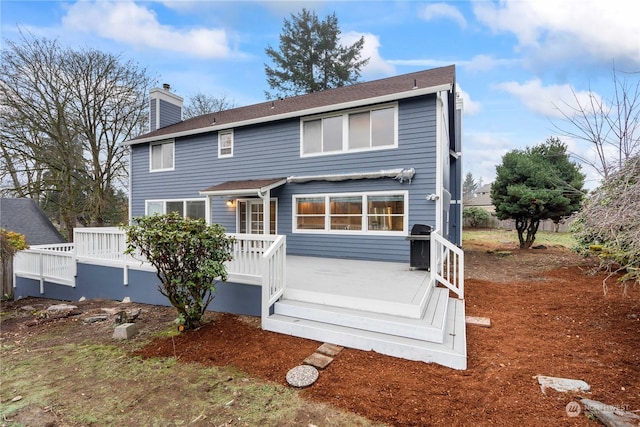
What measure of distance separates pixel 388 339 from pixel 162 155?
11941mm

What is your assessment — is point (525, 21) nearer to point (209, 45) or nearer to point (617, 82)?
point (617, 82)

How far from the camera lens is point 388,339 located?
353cm

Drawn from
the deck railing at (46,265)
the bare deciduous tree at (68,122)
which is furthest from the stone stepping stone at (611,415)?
the bare deciduous tree at (68,122)

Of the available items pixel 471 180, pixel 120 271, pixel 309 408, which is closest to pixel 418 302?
pixel 309 408

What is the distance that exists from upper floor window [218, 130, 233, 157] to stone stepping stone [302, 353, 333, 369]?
28.6 ft

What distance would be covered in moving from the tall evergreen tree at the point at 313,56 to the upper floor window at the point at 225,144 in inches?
476

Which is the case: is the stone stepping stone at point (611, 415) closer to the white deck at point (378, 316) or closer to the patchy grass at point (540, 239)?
the white deck at point (378, 316)

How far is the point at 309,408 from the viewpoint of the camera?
2562 millimetres

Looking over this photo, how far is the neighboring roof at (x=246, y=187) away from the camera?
8.73 meters

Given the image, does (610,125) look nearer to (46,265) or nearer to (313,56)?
(46,265)

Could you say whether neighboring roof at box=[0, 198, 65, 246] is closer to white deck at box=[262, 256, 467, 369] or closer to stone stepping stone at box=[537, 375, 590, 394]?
white deck at box=[262, 256, 467, 369]

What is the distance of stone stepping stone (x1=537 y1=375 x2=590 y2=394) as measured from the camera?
8.97ft

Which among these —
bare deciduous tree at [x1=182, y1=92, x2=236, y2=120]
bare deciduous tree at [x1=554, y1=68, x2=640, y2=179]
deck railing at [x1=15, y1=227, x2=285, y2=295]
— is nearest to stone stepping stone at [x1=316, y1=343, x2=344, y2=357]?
deck railing at [x1=15, y1=227, x2=285, y2=295]

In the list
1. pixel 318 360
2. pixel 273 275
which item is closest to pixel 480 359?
pixel 318 360
